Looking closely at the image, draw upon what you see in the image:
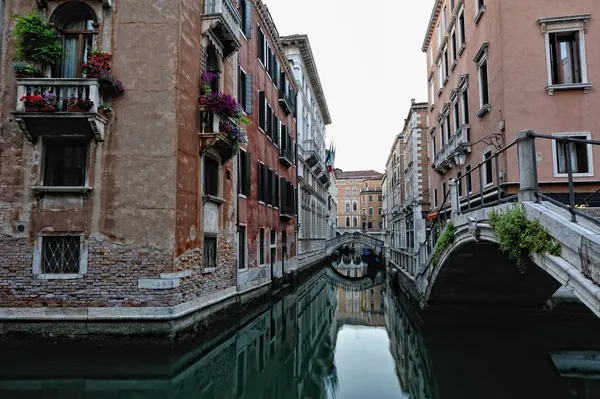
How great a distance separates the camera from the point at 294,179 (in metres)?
23.3

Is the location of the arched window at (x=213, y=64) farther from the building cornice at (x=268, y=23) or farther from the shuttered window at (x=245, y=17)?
the building cornice at (x=268, y=23)

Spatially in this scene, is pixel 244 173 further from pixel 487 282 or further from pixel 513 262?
pixel 513 262

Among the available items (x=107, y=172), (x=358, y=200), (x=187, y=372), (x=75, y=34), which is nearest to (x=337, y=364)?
(x=187, y=372)

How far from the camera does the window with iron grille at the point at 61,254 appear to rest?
8617 mm

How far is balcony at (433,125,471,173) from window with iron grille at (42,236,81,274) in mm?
9615

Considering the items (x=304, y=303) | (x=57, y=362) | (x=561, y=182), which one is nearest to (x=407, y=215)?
(x=304, y=303)

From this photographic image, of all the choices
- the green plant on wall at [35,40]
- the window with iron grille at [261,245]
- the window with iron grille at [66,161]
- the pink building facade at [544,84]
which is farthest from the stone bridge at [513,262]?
the green plant on wall at [35,40]

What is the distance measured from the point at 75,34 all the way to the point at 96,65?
1.31 metres

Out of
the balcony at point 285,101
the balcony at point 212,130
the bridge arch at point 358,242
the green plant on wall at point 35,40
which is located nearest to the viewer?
the green plant on wall at point 35,40

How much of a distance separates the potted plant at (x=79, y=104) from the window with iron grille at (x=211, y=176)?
289 cm

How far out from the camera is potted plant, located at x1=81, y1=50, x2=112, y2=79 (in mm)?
8586

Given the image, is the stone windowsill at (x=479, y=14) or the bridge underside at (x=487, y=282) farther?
the stone windowsill at (x=479, y=14)

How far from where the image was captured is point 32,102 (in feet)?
27.3

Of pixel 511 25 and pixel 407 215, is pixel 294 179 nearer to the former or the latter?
pixel 407 215
